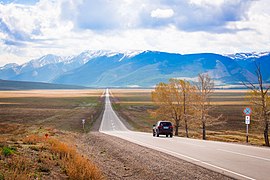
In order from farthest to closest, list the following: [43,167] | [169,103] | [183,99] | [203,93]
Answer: [169,103] → [183,99] → [203,93] → [43,167]

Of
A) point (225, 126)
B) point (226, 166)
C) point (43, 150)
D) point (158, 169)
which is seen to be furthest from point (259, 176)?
point (225, 126)

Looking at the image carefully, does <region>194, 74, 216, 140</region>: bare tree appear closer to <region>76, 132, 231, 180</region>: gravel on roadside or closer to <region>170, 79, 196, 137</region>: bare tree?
<region>170, 79, 196, 137</region>: bare tree

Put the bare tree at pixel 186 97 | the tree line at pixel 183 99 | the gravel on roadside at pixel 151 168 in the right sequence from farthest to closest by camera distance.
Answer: the bare tree at pixel 186 97, the tree line at pixel 183 99, the gravel on roadside at pixel 151 168

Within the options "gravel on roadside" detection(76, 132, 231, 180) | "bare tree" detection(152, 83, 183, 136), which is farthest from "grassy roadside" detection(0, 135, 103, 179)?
"bare tree" detection(152, 83, 183, 136)

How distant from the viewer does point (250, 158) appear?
1644cm

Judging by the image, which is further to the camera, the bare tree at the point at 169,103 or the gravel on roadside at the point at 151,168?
the bare tree at the point at 169,103

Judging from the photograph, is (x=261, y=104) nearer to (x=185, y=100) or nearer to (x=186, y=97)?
(x=186, y=97)

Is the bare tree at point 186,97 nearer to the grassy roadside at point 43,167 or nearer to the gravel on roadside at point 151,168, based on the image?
the gravel on roadside at point 151,168

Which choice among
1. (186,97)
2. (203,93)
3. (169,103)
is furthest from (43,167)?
(169,103)

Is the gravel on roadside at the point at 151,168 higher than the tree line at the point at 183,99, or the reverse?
the tree line at the point at 183,99

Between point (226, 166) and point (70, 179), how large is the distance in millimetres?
6319

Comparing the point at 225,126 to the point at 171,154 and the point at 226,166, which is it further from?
the point at 226,166

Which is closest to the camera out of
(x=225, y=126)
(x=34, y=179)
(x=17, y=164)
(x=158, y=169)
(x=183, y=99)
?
(x=34, y=179)

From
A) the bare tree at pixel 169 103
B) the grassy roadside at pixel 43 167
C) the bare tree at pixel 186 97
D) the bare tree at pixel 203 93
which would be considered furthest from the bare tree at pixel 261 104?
the grassy roadside at pixel 43 167
